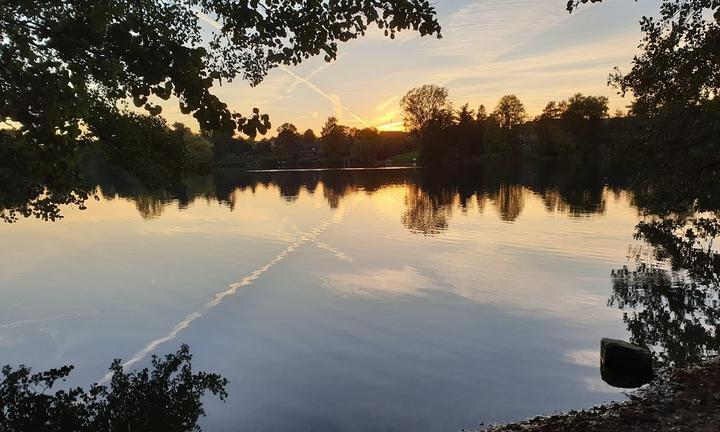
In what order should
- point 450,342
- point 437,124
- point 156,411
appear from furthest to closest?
point 437,124 < point 450,342 < point 156,411

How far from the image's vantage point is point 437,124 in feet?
532

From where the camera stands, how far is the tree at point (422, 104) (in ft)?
562

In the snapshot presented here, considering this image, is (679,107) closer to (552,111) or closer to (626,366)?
(626,366)

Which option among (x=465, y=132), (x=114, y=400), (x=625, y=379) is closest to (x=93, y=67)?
(x=114, y=400)

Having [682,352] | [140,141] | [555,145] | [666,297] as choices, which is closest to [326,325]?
[140,141]

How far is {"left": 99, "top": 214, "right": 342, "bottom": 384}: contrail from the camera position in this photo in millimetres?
17188

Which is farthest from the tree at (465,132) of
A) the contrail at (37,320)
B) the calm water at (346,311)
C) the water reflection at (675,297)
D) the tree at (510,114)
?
the contrail at (37,320)

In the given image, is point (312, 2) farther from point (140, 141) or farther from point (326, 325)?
point (326, 325)

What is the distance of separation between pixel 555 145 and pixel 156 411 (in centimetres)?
15604

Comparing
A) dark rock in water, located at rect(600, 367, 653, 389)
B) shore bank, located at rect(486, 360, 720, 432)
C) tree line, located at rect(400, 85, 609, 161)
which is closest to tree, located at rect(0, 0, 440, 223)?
shore bank, located at rect(486, 360, 720, 432)

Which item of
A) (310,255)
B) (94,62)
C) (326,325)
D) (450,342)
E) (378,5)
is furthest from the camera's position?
(310,255)

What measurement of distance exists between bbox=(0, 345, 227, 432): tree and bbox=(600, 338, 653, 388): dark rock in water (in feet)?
36.7

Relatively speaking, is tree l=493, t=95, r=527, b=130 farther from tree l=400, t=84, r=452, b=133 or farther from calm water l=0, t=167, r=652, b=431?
calm water l=0, t=167, r=652, b=431

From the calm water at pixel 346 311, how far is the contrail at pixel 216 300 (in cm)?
12
